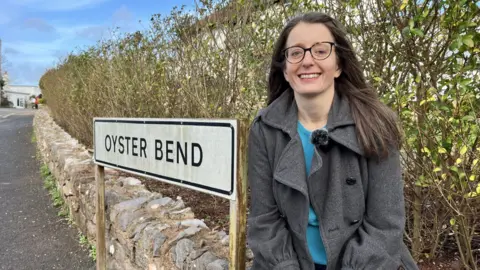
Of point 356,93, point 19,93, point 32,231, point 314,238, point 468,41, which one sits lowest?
point 32,231

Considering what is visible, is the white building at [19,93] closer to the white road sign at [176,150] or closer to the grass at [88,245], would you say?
the grass at [88,245]

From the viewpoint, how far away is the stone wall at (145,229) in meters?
2.41

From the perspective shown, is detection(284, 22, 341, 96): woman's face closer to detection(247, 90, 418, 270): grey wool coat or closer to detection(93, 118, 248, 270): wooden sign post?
detection(247, 90, 418, 270): grey wool coat

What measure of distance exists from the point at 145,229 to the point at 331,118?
1905mm

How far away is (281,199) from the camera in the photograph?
1533mm

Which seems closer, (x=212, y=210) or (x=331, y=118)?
(x=331, y=118)

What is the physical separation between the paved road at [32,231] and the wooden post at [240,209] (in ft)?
8.49

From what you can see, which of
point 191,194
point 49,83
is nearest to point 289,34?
point 191,194

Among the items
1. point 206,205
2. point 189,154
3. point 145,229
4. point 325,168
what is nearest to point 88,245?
point 206,205

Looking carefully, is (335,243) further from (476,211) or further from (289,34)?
(476,211)

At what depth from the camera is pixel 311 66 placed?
Result: 152 centimetres

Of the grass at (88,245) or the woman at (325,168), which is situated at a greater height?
the woman at (325,168)

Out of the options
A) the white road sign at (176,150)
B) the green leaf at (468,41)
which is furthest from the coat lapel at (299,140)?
the green leaf at (468,41)

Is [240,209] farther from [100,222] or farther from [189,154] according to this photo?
[100,222]
